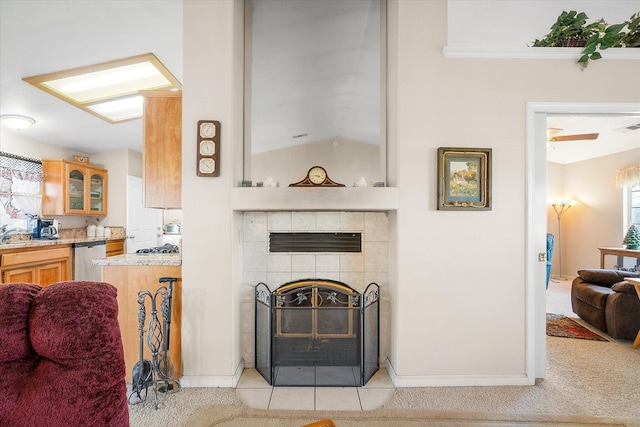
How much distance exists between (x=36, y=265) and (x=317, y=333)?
3.47m

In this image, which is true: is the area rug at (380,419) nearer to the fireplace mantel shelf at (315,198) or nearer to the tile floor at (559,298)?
the fireplace mantel shelf at (315,198)

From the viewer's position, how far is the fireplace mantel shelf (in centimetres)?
245

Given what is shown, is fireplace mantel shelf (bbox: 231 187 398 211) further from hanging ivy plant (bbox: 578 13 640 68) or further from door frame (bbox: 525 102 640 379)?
hanging ivy plant (bbox: 578 13 640 68)

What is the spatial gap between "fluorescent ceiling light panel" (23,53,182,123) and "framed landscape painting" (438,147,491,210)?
114 inches

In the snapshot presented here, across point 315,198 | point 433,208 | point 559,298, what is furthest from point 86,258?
point 559,298

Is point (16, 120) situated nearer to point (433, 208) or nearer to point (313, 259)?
point (313, 259)

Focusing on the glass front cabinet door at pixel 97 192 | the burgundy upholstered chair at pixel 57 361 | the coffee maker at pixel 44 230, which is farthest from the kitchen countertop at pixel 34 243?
the burgundy upholstered chair at pixel 57 361

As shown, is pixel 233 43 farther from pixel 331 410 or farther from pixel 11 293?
pixel 331 410

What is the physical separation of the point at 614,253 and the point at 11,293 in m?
6.72

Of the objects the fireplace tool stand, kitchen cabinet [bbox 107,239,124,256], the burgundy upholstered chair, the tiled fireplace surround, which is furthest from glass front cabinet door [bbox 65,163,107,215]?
the burgundy upholstered chair

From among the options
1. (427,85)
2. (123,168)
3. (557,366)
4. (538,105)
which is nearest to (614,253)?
(557,366)

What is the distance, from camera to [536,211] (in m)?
2.49

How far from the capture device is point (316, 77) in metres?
4.34

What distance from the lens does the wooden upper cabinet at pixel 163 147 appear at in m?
2.63
